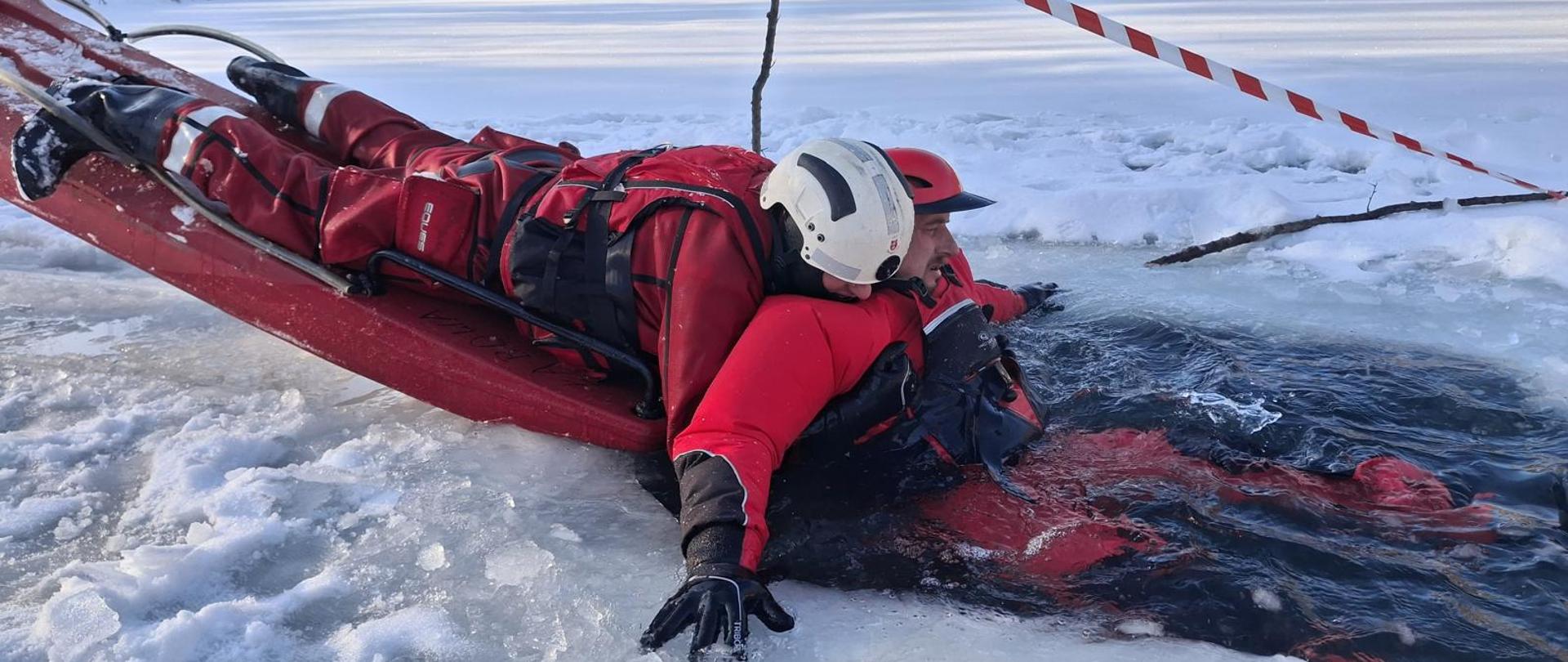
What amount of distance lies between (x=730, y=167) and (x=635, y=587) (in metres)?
1.20

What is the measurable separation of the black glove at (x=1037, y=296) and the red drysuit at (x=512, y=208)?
1.50 m

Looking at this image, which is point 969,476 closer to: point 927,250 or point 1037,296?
point 927,250

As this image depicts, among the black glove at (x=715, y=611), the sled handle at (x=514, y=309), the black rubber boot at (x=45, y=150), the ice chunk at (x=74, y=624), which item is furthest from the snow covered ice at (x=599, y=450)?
the black rubber boot at (x=45, y=150)

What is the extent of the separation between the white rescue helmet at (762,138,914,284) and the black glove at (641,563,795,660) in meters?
0.86

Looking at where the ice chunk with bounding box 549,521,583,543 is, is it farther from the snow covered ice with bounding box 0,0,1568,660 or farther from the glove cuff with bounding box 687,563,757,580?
the glove cuff with bounding box 687,563,757,580

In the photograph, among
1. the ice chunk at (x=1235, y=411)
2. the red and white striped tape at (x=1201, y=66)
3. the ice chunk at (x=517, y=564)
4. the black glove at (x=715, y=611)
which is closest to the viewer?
the black glove at (x=715, y=611)

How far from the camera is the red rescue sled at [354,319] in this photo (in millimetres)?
3301

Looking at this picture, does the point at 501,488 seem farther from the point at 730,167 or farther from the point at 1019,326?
the point at 1019,326

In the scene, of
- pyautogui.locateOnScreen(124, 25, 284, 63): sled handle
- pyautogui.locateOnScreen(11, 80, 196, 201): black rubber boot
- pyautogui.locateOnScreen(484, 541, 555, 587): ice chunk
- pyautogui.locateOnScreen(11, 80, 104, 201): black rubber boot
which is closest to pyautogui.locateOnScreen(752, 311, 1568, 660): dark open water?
pyautogui.locateOnScreen(484, 541, 555, 587): ice chunk

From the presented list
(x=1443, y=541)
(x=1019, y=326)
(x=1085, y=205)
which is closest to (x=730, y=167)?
(x=1019, y=326)

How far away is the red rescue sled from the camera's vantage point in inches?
130

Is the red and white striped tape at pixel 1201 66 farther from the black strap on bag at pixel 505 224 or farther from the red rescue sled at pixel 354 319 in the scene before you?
the red rescue sled at pixel 354 319

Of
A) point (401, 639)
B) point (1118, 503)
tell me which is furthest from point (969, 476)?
point (401, 639)

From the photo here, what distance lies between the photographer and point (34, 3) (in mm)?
4516
